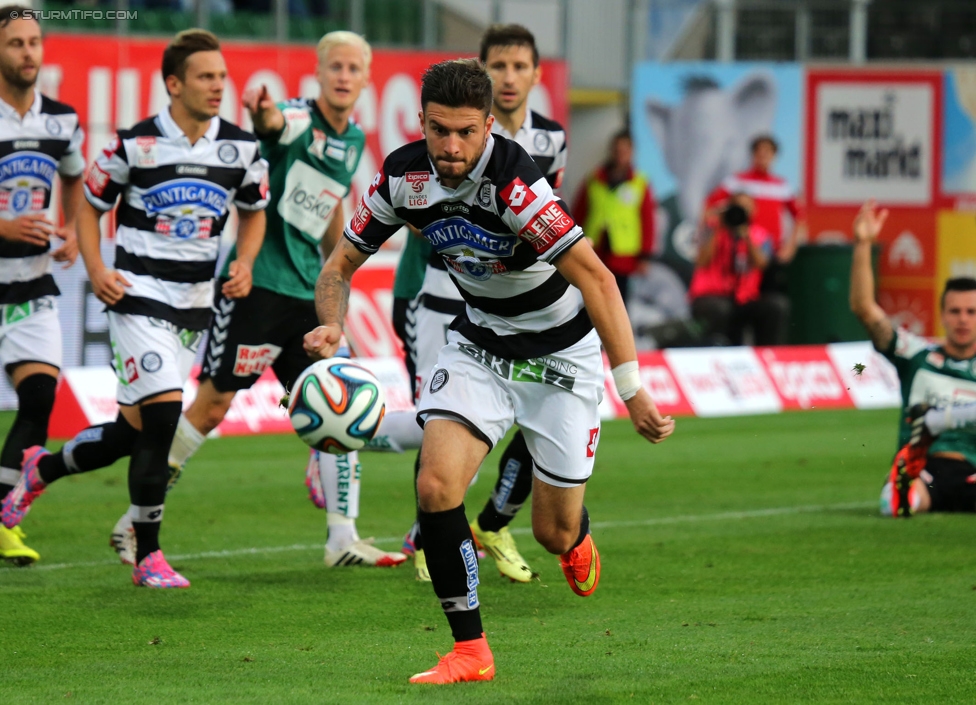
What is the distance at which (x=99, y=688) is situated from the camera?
5.31 metres

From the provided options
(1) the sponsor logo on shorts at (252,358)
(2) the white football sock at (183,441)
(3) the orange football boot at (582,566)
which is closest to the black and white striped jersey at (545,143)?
(1) the sponsor logo on shorts at (252,358)

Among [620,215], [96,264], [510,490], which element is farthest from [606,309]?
[620,215]

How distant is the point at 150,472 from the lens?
7211 mm

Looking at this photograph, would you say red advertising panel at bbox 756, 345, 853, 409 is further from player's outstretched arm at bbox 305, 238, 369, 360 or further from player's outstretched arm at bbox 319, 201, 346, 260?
player's outstretched arm at bbox 305, 238, 369, 360

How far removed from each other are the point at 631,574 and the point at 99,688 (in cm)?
315

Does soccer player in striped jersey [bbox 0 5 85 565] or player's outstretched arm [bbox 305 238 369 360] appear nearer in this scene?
player's outstretched arm [bbox 305 238 369 360]

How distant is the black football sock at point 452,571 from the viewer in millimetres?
5461

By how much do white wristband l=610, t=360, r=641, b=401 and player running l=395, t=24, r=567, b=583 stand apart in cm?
219

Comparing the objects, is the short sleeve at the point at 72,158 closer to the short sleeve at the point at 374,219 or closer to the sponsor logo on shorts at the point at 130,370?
the sponsor logo on shorts at the point at 130,370

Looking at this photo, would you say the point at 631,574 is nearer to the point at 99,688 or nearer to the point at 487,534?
the point at 487,534

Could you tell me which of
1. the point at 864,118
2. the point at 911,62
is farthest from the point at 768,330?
the point at 911,62

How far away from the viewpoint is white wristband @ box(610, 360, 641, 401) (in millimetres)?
5391

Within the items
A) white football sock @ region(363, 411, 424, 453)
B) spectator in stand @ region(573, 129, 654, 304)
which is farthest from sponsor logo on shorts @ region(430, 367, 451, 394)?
spectator in stand @ region(573, 129, 654, 304)

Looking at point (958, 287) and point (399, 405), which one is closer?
point (958, 287)
